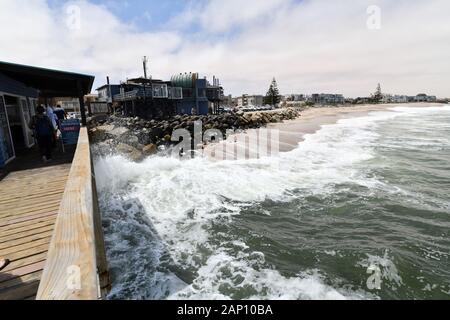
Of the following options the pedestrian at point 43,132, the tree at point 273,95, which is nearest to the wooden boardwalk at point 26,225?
the pedestrian at point 43,132

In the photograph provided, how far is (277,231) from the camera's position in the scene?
7.21 metres

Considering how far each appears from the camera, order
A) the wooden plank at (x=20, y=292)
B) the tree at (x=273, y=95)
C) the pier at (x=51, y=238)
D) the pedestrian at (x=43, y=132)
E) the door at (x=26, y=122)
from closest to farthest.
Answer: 1. the pier at (x=51, y=238)
2. the wooden plank at (x=20, y=292)
3. the pedestrian at (x=43, y=132)
4. the door at (x=26, y=122)
5. the tree at (x=273, y=95)

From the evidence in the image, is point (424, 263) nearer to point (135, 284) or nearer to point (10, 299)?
point (135, 284)

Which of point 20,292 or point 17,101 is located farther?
point 17,101

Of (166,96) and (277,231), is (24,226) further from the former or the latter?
(166,96)

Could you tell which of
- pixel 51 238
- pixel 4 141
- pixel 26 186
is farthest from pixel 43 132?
pixel 51 238

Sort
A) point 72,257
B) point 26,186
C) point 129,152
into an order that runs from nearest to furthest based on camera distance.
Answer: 1. point 72,257
2. point 26,186
3. point 129,152

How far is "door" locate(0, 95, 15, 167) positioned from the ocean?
10.5 ft

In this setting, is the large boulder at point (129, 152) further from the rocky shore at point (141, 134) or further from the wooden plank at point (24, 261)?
the wooden plank at point (24, 261)

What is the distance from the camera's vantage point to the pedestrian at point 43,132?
8938 mm

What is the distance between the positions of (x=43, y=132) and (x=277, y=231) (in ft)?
27.7

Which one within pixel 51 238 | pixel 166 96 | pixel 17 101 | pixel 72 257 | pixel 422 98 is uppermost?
pixel 166 96

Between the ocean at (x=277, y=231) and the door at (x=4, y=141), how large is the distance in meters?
3.19

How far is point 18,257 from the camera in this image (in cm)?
358
